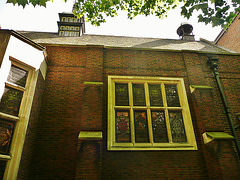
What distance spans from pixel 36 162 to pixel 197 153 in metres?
4.99

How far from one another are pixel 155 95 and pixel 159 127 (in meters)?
1.24

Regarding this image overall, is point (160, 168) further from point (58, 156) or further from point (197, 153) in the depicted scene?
point (58, 156)

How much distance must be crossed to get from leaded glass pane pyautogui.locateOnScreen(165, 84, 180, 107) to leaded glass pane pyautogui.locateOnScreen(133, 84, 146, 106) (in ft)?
3.15

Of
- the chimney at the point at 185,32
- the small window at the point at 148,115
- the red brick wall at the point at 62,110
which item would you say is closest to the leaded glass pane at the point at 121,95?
the small window at the point at 148,115

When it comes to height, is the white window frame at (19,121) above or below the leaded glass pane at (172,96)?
below

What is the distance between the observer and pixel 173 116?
21.2ft

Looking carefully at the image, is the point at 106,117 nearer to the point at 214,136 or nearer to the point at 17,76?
the point at 17,76

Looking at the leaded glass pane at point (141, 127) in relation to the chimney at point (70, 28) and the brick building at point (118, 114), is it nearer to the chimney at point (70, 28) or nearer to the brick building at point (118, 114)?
the brick building at point (118, 114)

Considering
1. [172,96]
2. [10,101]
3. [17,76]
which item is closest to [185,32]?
[172,96]

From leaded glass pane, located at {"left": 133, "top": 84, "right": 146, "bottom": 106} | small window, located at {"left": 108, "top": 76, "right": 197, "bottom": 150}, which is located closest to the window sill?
small window, located at {"left": 108, "top": 76, "right": 197, "bottom": 150}

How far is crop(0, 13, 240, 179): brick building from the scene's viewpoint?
5031 mm

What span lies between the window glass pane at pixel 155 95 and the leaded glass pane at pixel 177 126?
1.96ft

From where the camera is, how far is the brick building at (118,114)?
5031mm

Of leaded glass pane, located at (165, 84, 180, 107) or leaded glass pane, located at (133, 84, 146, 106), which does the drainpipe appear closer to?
leaded glass pane, located at (165, 84, 180, 107)
